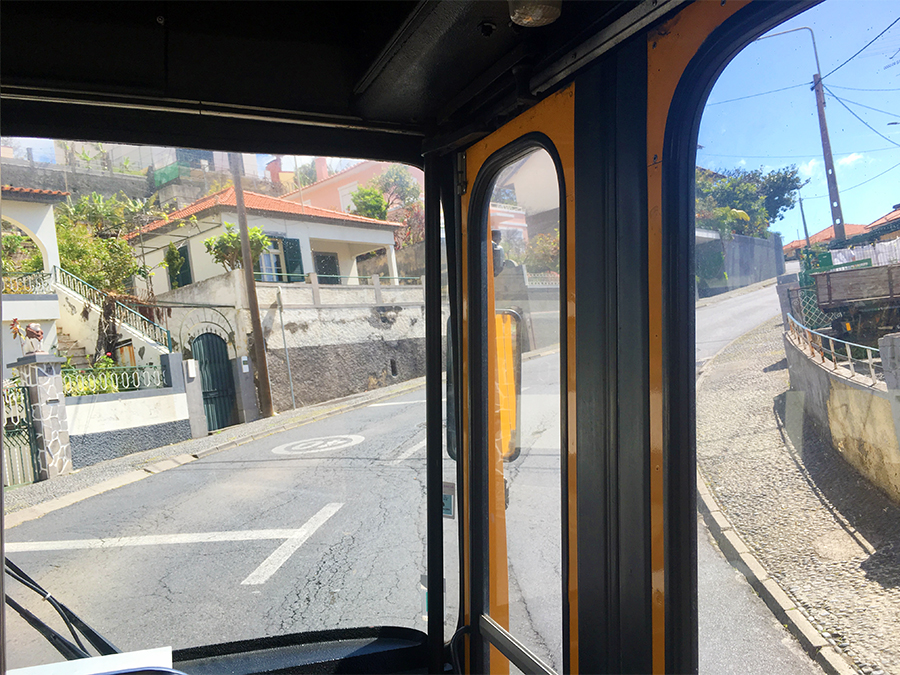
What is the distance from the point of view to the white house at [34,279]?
1.61 metres

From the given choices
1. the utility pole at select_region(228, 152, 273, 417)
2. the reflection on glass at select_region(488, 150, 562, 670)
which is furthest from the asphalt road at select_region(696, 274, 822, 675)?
the utility pole at select_region(228, 152, 273, 417)

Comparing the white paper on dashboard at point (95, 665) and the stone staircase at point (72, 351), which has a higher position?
the stone staircase at point (72, 351)

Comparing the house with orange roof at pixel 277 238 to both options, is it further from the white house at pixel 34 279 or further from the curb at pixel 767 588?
the curb at pixel 767 588

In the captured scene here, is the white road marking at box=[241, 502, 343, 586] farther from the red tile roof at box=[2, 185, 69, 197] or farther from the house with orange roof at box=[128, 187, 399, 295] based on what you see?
the red tile roof at box=[2, 185, 69, 197]

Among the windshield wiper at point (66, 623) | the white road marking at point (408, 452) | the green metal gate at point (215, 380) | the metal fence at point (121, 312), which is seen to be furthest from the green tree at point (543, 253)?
the windshield wiper at point (66, 623)

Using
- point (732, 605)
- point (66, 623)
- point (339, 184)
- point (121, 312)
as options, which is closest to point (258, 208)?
point (339, 184)

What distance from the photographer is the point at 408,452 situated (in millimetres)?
A: 2127

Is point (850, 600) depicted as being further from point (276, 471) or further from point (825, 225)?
point (276, 471)

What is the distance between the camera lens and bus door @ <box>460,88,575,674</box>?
156cm

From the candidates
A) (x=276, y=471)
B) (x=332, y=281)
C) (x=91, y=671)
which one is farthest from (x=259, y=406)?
(x=91, y=671)

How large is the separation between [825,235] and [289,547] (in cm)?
175

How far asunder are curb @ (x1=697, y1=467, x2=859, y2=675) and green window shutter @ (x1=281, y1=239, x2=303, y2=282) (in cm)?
145

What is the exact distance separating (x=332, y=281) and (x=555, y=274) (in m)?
0.90

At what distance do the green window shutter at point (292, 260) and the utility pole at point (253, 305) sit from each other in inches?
4.5
